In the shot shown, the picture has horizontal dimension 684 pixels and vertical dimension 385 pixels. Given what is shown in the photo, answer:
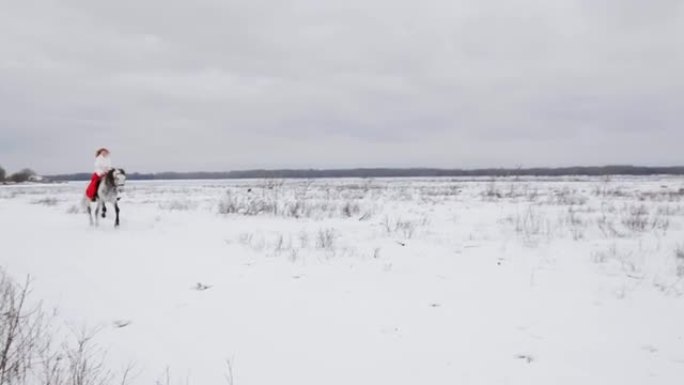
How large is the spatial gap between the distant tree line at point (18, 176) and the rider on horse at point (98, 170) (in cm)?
9330

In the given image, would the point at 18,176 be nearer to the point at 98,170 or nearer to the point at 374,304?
the point at 98,170

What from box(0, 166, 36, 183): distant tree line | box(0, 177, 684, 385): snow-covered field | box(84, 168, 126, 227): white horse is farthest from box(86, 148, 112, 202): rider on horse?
box(0, 166, 36, 183): distant tree line

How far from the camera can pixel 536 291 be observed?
16.5 ft

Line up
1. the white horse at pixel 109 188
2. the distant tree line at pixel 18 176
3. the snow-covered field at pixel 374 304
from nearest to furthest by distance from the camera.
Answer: the snow-covered field at pixel 374 304
the white horse at pixel 109 188
the distant tree line at pixel 18 176

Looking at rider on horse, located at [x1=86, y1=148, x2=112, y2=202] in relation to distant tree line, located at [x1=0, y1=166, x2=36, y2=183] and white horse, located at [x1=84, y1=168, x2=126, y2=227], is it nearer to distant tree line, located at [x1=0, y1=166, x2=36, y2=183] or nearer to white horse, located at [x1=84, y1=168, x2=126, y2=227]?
white horse, located at [x1=84, y1=168, x2=126, y2=227]

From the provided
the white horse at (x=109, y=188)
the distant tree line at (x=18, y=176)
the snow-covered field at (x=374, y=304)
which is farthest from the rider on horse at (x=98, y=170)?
the distant tree line at (x=18, y=176)

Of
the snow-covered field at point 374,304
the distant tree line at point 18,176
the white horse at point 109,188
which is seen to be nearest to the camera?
the snow-covered field at point 374,304

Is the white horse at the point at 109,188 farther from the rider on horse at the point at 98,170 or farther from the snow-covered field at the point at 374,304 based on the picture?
the snow-covered field at the point at 374,304

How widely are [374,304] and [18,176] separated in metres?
109

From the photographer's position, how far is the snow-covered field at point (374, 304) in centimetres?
318

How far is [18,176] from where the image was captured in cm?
8662

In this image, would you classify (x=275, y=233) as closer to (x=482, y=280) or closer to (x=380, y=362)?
(x=482, y=280)

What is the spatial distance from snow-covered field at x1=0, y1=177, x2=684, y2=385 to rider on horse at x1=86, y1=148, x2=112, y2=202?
8.51 feet

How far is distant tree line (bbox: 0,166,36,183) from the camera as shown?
8319 cm
